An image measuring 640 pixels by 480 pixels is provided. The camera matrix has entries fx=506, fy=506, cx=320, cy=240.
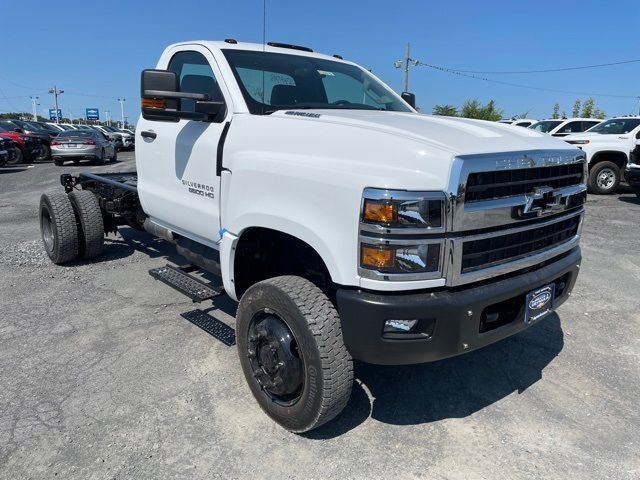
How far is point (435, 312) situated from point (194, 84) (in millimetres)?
2544

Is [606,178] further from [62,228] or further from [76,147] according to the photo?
[76,147]

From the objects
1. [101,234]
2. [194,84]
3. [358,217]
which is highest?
[194,84]

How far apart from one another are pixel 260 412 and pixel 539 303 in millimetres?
1683

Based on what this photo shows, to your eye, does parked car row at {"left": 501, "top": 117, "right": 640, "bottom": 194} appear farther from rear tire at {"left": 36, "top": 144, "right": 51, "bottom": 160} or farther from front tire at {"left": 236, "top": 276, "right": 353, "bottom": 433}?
rear tire at {"left": 36, "top": 144, "right": 51, "bottom": 160}

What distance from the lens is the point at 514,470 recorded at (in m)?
2.48

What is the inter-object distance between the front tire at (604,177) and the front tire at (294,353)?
39.4 feet

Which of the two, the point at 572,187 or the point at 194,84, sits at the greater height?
the point at 194,84

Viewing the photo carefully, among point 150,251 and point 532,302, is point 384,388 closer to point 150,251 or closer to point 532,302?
point 532,302

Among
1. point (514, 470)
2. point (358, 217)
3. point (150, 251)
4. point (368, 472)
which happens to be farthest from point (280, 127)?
point (150, 251)

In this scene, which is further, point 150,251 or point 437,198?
point 150,251

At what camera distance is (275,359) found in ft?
8.96

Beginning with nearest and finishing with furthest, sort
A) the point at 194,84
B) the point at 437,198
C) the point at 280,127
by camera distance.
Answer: the point at 437,198 → the point at 280,127 → the point at 194,84

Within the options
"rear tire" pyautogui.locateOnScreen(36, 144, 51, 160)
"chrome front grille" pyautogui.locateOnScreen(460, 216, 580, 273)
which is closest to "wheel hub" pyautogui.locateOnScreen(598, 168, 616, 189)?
Answer: "chrome front grille" pyautogui.locateOnScreen(460, 216, 580, 273)

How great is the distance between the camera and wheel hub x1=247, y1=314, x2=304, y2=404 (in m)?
2.65
